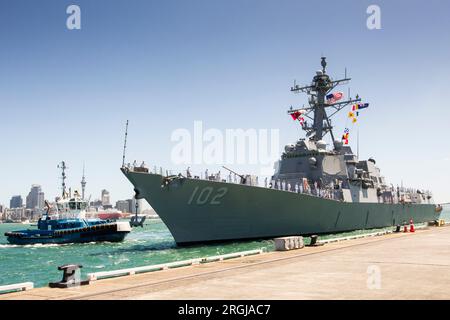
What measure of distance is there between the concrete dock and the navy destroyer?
1165 centimetres

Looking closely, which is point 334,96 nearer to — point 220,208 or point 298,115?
point 298,115

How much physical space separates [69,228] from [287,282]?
127ft

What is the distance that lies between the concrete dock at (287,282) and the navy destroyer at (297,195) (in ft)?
38.2

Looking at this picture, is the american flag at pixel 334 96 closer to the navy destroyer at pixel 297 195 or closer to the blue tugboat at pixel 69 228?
the navy destroyer at pixel 297 195

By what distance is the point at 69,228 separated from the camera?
1789 inches

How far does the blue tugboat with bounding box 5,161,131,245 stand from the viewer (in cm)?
4397

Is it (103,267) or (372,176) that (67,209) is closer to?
(103,267)

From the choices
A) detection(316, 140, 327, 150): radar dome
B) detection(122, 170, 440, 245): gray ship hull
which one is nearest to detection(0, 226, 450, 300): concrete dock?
detection(122, 170, 440, 245): gray ship hull

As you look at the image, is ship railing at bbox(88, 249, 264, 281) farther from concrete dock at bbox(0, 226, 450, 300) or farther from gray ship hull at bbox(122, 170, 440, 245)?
gray ship hull at bbox(122, 170, 440, 245)

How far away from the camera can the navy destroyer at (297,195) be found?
1102 inches

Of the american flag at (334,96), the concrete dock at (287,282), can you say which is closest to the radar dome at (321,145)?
the american flag at (334,96)

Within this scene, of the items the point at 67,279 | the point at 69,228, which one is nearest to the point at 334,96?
the point at 69,228

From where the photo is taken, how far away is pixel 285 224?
32.3 metres
